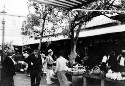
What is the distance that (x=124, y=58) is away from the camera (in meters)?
10.8

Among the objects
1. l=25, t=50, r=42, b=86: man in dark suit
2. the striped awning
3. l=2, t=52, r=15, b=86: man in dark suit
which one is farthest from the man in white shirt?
the striped awning

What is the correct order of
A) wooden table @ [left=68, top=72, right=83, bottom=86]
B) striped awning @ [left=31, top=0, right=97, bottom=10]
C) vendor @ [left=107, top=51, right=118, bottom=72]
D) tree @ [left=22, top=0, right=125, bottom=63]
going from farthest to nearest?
tree @ [left=22, top=0, right=125, bottom=63] → wooden table @ [left=68, top=72, right=83, bottom=86] → vendor @ [left=107, top=51, right=118, bottom=72] → striped awning @ [left=31, top=0, right=97, bottom=10]

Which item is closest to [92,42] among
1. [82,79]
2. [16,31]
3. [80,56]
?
[80,56]

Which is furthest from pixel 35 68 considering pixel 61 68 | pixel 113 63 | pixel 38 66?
pixel 113 63

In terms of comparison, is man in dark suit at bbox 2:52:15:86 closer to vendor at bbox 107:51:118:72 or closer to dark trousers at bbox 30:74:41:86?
dark trousers at bbox 30:74:41:86

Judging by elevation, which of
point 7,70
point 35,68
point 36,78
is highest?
point 7,70

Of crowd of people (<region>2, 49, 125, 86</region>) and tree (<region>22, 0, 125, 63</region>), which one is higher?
tree (<region>22, 0, 125, 63</region>)

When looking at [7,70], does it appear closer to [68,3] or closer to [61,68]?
[61,68]

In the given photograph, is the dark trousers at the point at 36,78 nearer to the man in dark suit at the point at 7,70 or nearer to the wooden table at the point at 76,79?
the wooden table at the point at 76,79

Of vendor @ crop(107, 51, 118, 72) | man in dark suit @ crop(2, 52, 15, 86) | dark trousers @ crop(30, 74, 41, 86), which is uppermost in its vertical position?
man in dark suit @ crop(2, 52, 15, 86)

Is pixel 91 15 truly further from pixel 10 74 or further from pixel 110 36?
pixel 10 74

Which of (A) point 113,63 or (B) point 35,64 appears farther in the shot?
(A) point 113,63

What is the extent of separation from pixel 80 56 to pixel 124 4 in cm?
590

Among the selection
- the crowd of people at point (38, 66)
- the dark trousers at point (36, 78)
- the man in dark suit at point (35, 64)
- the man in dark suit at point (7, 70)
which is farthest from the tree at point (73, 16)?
the man in dark suit at point (7, 70)
